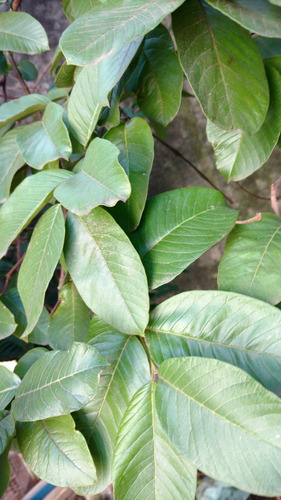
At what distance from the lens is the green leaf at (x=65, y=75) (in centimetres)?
72

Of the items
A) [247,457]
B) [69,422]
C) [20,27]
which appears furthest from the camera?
[20,27]

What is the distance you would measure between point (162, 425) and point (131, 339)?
0.12m

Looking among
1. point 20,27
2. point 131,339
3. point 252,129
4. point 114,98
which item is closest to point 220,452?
point 131,339

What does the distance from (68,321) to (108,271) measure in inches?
8.8

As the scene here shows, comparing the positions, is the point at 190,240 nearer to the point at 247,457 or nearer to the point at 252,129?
the point at 252,129

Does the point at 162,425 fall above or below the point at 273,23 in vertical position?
below

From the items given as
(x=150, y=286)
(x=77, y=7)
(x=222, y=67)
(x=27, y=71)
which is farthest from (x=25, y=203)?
(x=27, y=71)

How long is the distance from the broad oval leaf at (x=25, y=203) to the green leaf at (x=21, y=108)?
0.58 feet

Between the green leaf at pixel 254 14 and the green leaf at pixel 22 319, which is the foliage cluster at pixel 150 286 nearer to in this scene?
the green leaf at pixel 254 14

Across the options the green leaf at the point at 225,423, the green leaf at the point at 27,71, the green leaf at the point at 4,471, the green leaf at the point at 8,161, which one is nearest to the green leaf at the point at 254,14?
the green leaf at the point at 225,423

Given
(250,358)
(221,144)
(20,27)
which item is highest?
(20,27)

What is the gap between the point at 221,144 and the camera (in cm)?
59

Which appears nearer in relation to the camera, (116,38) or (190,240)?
(116,38)

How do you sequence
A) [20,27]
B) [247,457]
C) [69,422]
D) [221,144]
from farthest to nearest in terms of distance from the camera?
[20,27], [221,144], [69,422], [247,457]
